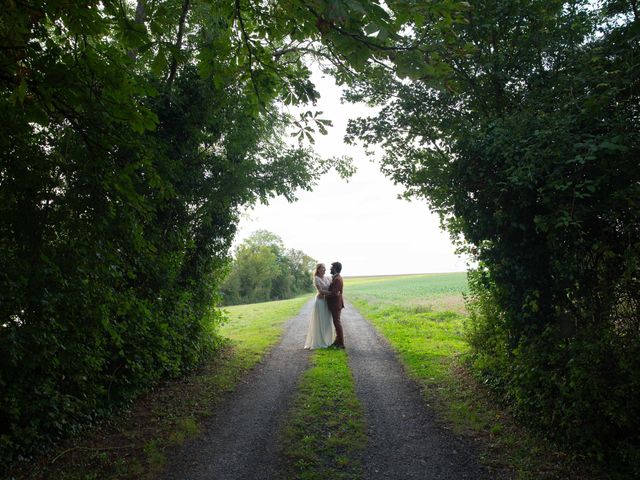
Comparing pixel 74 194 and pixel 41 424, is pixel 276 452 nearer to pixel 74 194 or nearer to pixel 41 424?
pixel 41 424

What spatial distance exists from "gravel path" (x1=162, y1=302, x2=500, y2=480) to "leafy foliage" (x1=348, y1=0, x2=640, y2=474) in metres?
1.40

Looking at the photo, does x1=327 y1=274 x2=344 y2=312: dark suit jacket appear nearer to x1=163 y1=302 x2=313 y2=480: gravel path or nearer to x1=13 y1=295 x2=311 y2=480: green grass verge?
x1=163 y1=302 x2=313 y2=480: gravel path

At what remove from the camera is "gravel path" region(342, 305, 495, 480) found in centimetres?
477

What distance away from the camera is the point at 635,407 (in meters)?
4.02

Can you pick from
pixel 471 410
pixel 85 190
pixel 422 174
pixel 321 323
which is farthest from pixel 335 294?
pixel 85 190

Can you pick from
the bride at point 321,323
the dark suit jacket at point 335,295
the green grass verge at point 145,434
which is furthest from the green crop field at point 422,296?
the green grass verge at point 145,434

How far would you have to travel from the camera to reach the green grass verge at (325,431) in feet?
15.9

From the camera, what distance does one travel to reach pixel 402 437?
5.67 meters

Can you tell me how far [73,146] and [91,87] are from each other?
1.60 m

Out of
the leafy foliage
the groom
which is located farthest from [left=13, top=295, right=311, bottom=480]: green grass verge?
the leafy foliage

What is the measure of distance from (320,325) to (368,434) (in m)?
6.13

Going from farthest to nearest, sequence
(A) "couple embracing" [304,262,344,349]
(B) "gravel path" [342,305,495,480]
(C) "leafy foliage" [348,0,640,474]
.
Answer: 1. (A) "couple embracing" [304,262,344,349]
2. (B) "gravel path" [342,305,495,480]
3. (C) "leafy foliage" [348,0,640,474]

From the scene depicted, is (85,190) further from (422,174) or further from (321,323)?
(321,323)

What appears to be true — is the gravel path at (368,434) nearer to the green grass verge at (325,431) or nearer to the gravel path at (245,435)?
the gravel path at (245,435)
